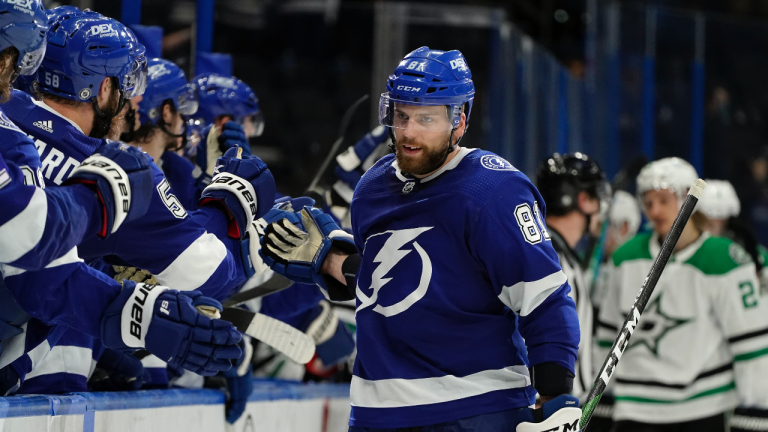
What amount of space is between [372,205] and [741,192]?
6.32 meters

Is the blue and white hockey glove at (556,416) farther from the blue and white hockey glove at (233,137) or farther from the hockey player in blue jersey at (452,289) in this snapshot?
the blue and white hockey glove at (233,137)

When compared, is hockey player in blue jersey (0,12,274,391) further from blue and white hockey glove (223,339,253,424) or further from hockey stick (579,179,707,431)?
hockey stick (579,179,707,431)

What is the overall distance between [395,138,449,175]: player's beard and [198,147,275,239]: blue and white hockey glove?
1.44ft

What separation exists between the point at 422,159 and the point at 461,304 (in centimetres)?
31

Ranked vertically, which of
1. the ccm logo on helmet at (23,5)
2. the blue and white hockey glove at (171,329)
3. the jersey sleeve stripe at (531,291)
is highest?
the ccm logo on helmet at (23,5)

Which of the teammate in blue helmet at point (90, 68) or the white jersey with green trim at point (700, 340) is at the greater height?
the teammate in blue helmet at point (90, 68)

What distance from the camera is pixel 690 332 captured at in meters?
3.91

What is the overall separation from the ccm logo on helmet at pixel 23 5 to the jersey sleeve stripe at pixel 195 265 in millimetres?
597

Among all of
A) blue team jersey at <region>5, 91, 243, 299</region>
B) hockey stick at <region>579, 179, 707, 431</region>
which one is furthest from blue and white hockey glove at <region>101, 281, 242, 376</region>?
hockey stick at <region>579, 179, 707, 431</region>

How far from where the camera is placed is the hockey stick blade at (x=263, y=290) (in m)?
3.03

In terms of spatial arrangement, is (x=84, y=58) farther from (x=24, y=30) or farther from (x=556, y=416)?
(x=556, y=416)

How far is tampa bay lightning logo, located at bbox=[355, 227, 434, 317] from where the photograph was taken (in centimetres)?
204

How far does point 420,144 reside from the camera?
2102 millimetres

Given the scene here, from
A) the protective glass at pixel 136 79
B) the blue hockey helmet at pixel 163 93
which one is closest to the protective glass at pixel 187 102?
the blue hockey helmet at pixel 163 93
